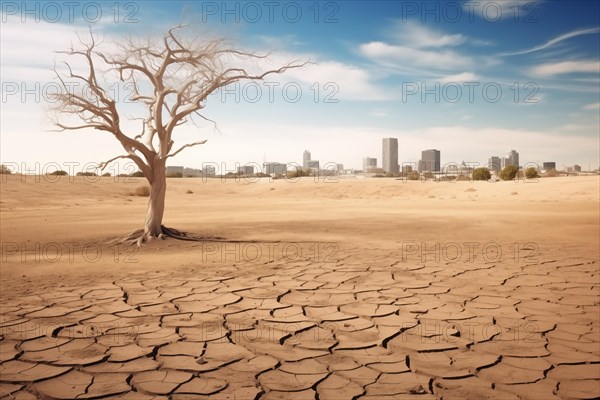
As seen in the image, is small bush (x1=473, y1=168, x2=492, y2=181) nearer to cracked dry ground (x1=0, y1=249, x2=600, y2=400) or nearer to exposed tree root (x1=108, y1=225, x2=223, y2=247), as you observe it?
exposed tree root (x1=108, y1=225, x2=223, y2=247)

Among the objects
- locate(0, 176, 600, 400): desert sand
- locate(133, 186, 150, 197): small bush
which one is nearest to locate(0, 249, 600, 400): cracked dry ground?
locate(0, 176, 600, 400): desert sand

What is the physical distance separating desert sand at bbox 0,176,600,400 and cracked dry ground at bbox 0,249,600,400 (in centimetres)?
2

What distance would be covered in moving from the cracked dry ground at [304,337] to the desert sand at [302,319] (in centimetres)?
2

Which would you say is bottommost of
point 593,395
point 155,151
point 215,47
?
point 593,395

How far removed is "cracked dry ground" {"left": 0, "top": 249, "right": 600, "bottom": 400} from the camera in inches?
129

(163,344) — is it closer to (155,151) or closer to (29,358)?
(29,358)

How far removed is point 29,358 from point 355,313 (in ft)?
10.6

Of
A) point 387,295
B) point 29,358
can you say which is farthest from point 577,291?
point 29,358

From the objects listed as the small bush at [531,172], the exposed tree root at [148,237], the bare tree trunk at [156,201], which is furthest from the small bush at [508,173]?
the bare tree trunk at [156,201]

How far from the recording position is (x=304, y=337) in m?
4.29

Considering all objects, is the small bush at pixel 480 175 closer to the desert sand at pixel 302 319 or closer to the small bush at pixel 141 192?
A: the small bush at pixel 141 192

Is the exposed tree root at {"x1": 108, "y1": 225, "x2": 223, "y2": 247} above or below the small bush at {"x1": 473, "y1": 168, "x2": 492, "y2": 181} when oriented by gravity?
below

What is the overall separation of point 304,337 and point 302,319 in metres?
0.55

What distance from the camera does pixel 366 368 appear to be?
11.7 feet
